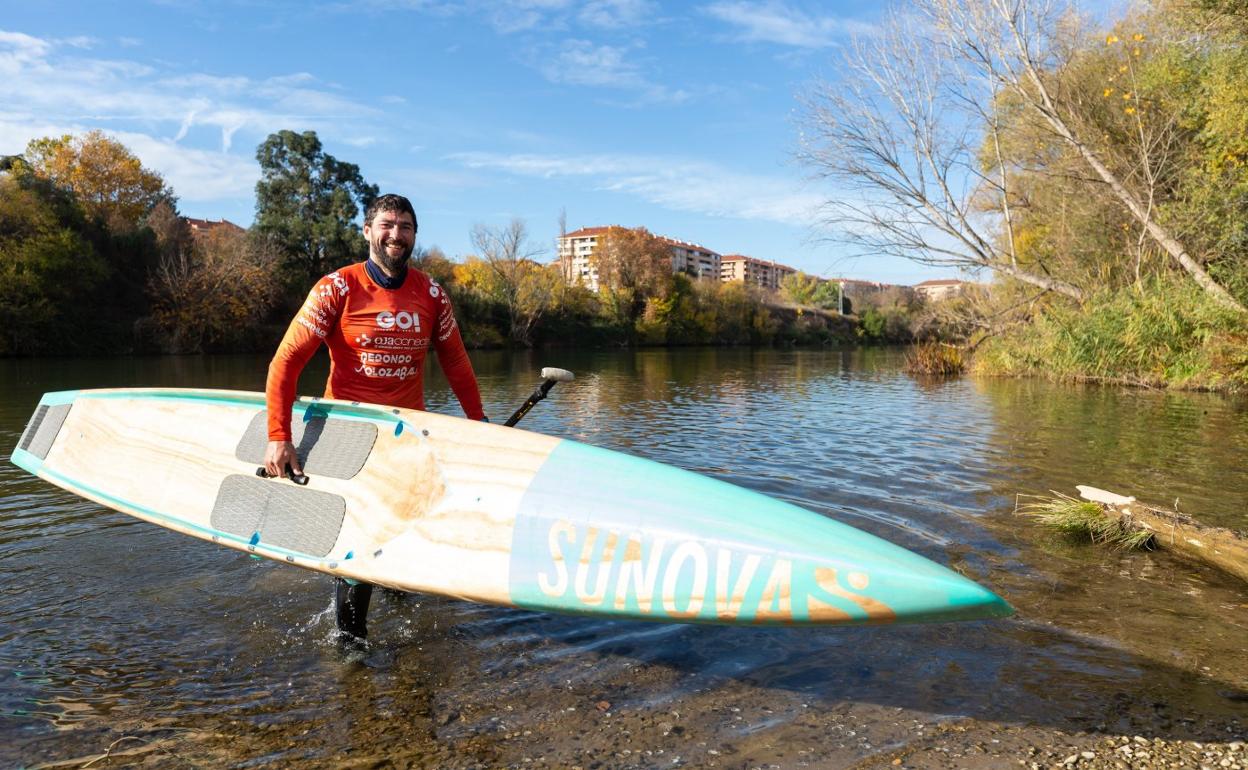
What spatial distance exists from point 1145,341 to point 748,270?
6096 inches

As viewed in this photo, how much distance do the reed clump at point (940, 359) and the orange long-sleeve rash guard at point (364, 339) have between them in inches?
996

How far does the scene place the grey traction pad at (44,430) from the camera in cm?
482

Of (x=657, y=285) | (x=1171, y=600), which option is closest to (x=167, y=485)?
(x=1171, y=600)

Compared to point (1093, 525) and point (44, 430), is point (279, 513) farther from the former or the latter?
point (1093, 525)

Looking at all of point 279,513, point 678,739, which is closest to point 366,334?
point 279,513

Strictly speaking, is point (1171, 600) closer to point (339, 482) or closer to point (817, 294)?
point (339, 482)

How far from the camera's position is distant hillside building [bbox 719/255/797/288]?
17000 cm

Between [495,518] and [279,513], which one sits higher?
[495,518]

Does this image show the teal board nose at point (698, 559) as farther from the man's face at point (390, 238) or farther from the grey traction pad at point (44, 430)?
the grey traction pad at point (44, 430)

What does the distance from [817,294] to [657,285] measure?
5064cm

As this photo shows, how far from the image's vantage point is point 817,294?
365ft

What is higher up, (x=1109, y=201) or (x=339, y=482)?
(x=1109, y=201)

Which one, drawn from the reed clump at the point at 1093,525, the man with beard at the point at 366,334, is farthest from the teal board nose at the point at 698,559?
the reed clump at the point at 1093,525

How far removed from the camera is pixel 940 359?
2648 cm
